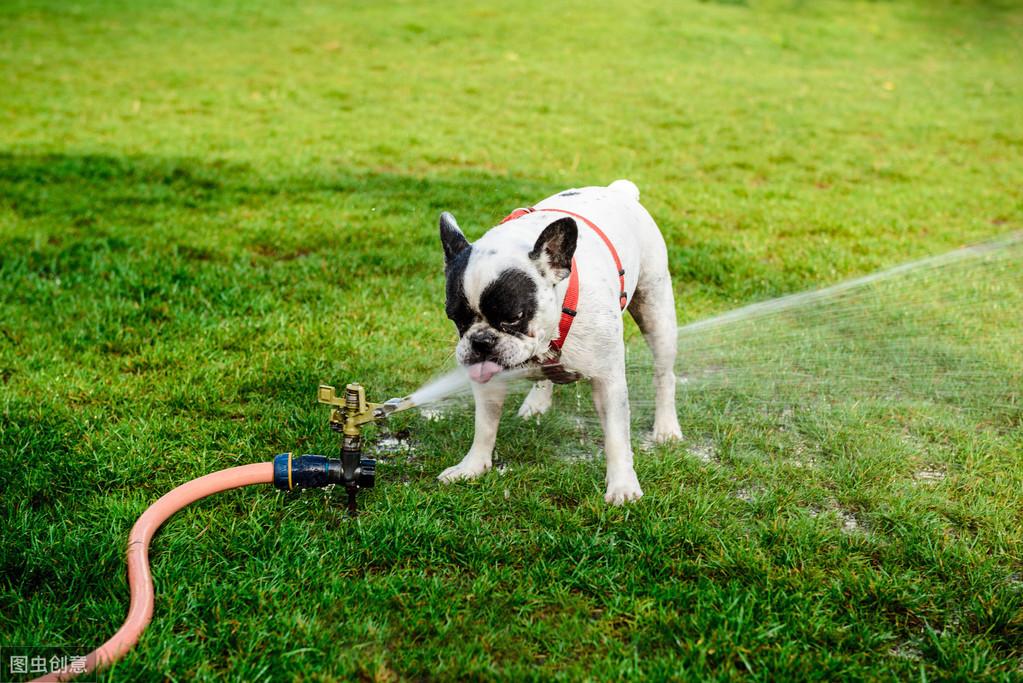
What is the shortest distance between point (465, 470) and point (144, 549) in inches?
53.9

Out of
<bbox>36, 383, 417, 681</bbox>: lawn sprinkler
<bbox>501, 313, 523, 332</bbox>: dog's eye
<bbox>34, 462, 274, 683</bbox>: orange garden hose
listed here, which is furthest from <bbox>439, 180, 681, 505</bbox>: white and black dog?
<bbox>34, 462, 274, 683</bbox>: orange garden hose

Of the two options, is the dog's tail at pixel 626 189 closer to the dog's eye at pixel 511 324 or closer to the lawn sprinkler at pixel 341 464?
the dog's eye at pixel 511 324

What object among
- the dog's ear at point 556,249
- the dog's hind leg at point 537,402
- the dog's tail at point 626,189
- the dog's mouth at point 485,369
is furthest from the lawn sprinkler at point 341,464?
the dog's tail at point 626,189

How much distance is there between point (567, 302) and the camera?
3277 mm

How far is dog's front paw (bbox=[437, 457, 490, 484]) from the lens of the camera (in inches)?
146

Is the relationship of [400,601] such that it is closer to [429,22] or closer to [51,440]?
[51,440]

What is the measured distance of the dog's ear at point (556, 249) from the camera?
301 cm

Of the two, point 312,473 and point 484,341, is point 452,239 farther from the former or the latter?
point 312,473

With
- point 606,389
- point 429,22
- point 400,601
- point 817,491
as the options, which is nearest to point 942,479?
point 817,491

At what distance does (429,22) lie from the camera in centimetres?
1884

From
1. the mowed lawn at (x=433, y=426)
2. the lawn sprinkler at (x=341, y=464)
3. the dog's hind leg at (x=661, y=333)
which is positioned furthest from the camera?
the dog's hind leg at (x=661, y=333)

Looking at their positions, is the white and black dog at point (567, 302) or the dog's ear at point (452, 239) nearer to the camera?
the white and black dog at point (567, 302)

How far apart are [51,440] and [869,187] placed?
875cm

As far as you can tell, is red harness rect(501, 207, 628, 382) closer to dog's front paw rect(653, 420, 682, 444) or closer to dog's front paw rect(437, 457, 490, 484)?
dog's front paw rect(437, 457, 490, 484)
